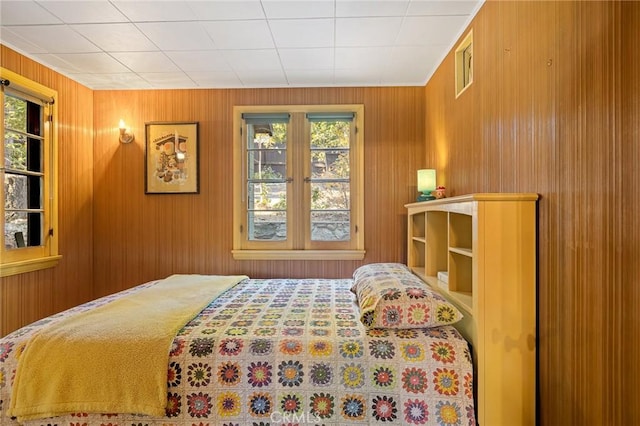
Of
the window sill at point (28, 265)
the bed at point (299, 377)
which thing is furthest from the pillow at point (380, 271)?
the window sill at point (28, 265)

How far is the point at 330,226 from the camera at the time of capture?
3.25 metres

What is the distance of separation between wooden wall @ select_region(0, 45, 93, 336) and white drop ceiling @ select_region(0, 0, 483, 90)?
139 mm

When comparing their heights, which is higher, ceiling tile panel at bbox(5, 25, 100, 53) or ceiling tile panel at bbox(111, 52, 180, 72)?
ceiling tile panel at bbox(5, 25, 100, 53)

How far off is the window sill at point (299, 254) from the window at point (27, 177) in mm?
1681

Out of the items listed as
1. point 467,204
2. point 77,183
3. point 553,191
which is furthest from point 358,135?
point 77,183

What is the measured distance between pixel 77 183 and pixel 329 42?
2.83m

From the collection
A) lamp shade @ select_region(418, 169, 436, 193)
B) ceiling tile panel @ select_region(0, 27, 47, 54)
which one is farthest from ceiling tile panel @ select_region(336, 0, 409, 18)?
ceiling tile panel @ select_region(0, 27, 47, 54)

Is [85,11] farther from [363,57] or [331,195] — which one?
[331,195]

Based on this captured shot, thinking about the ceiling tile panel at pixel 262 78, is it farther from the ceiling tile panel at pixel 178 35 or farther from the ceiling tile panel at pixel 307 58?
the ceiling tile panel at pixel 178 35

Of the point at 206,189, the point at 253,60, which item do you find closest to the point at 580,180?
the point at 253,60

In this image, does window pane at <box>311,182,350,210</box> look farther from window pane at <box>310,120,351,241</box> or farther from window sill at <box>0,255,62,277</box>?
window sill at <box>0,255,62,277</box>

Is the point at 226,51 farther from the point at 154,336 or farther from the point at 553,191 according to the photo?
the point at 553,191

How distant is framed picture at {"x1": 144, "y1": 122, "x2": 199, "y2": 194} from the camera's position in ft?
10.8

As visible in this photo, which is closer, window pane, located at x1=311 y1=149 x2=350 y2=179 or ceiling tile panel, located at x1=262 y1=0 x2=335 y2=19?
ceiling tile panel, located at x1=262 y1=0 x2=335 y2=19
